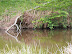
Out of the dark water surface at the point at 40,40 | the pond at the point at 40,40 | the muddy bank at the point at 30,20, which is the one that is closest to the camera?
the pond at the point at 40,40

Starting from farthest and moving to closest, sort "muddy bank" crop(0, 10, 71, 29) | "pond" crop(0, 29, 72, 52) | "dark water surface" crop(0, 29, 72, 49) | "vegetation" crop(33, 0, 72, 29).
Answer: "muddy bank" crop(0, 10, 71, 29) < "vegetation" crop(33, 0, 72, 29) < "dark water surface" crop(0, 29, 72, 49) < "pond" crop(0, 29, 72, 52)

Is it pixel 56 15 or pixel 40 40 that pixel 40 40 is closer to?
pixel 40 40

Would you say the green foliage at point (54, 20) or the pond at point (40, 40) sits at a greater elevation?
the green foliage at point (54, 20)

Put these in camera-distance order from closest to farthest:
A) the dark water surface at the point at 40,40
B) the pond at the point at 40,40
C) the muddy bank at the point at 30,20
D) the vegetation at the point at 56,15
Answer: the pond at the point at 40,40 < the dark water surface at the point at 40,40 < the vegetation at the point at 56,15 < the muddy bank at the point at 30,20

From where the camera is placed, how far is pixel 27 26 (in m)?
8.10

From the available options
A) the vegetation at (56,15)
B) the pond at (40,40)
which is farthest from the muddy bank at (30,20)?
the pond at (40,40)

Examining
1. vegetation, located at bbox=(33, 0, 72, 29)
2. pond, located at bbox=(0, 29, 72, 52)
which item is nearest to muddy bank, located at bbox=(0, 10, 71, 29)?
vegetation, located at bbox=(33, 0, 72, 29)

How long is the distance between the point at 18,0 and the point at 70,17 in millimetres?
6900

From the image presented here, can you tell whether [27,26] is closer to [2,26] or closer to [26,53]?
[2,26]

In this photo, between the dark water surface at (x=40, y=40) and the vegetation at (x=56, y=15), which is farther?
the vegetation at (x=56, y=15)

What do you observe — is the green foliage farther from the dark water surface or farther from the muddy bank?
the dark water surface

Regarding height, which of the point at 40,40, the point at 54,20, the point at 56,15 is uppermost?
the point at 56,15

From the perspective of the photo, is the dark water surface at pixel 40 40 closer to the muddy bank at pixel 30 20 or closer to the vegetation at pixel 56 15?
Answer: the vegetation at pixel 56 15

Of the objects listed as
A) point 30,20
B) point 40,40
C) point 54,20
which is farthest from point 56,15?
point 40,40
